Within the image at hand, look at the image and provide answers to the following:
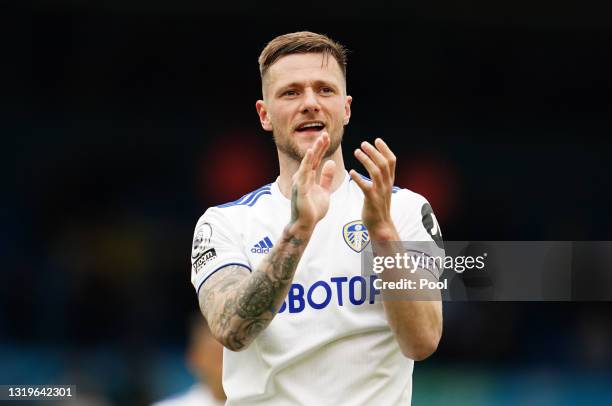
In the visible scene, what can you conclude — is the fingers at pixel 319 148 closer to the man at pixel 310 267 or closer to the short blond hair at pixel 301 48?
the man at pixel 310 267

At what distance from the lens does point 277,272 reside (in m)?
3.46

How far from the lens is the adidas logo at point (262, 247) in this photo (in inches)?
159

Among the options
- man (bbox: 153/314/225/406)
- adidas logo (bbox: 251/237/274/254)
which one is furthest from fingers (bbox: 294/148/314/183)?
man (bbox: 153/314/225/406)

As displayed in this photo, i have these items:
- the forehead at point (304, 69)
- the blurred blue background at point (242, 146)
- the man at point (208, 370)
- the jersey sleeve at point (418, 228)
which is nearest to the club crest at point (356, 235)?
the jersey sleeve at point (418, 228)

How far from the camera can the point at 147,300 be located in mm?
12102

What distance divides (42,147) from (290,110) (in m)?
9.87

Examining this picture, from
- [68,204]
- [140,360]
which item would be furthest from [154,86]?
[140,360]

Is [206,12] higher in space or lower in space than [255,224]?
higher

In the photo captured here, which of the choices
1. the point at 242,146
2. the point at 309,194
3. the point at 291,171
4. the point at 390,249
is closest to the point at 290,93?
the point at 291,171

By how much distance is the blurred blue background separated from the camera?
11883mm

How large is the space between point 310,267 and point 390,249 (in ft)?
1.89

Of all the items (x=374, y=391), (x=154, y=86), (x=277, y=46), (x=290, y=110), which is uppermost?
(x=154, y=86)

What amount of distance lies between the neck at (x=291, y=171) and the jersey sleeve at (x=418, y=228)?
0.32m

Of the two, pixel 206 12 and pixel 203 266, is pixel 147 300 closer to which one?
pixel 206 12
